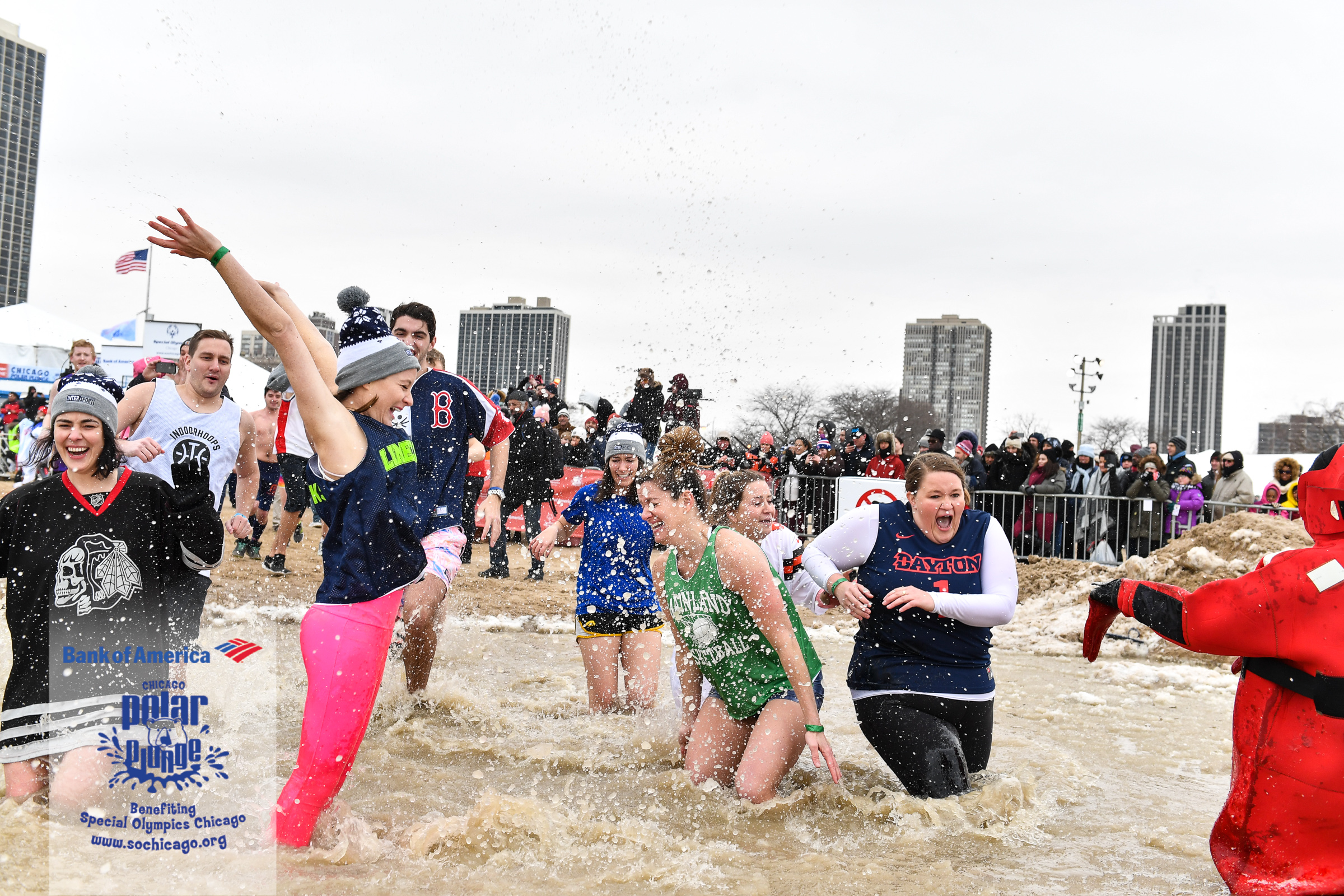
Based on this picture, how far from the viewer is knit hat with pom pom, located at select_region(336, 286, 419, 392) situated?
10.7 feet

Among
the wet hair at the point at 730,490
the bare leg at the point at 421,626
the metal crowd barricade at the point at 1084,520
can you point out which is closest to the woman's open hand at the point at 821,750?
the wet hair at the point at 730,490

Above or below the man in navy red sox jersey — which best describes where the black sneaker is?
below

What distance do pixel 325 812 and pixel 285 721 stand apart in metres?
2.11

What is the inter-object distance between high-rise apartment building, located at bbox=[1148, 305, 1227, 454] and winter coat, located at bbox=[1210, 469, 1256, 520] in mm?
89002

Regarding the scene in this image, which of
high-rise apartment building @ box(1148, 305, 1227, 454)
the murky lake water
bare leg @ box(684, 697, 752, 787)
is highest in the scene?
high-rise apartment building @ box(1148, 305, 1227, 454)

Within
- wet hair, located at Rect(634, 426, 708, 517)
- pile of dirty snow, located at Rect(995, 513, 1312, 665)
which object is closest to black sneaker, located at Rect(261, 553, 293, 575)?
wet hair, located at Rect(634, 426, 708, 517)

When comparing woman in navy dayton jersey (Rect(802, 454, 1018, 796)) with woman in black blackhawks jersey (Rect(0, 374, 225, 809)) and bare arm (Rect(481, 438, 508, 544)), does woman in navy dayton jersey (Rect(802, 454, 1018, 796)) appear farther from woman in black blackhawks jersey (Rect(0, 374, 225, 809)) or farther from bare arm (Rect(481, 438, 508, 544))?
woman in black blackhawks jersey (Rect(0, 374, 225, 809))

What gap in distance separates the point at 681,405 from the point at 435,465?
4326mm

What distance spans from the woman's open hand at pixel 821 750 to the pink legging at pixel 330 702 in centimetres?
164

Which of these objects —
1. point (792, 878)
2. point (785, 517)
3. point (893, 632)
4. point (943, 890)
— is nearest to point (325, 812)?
point (792, 878)

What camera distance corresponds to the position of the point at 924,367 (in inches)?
1394

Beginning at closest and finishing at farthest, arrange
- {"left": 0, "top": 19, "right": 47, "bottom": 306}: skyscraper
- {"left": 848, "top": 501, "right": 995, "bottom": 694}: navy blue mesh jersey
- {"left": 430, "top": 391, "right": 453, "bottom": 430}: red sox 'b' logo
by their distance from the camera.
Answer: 1. {"left": 848, "top": 501, "right": 995, "bottom": 694}: navy blue mesh jersey
2. {"left": 430, "top": 391, "right": 453, "bottom": 430}: red sox 'b' logo
3. {"left": 0, "top": 19, "right": 47, "bottom": 306}: skyscraper

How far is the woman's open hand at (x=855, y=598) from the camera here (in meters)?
4.01

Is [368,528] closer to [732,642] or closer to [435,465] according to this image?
[732,642]
